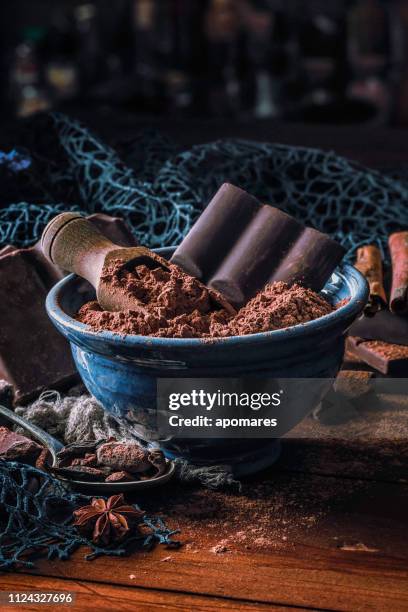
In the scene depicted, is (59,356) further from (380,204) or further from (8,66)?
(8,66)

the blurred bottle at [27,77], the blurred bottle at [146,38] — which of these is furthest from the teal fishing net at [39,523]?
the blurred bottle at [27,77]

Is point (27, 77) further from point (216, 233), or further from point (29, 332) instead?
point (216, 233)

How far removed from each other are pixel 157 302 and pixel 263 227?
0.20 m

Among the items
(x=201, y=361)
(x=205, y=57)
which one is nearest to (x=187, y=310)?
(x=201, y=361)

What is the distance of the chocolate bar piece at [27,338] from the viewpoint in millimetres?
1224

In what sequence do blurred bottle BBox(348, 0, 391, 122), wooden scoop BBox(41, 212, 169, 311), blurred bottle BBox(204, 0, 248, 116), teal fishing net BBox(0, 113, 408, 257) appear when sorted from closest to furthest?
wooden scoop BBox(41, 212, 169, 311) → teal fishing net BBox(0, 113, 408, 257) → blurred bottle BBox(348, 0, 391, 122) → blurred bottle BBox(204, 0, 248, 116)

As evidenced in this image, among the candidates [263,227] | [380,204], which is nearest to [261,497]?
[263,227]

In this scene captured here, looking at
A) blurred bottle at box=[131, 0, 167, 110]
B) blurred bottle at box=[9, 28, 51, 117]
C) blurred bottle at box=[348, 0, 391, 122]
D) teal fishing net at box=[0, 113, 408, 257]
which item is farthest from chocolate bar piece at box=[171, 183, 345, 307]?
blurred bottle at box=[9, 28, 51, 117]

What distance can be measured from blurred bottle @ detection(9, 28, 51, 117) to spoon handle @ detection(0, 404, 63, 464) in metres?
4.03

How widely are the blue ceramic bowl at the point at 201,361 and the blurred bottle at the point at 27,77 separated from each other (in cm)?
415

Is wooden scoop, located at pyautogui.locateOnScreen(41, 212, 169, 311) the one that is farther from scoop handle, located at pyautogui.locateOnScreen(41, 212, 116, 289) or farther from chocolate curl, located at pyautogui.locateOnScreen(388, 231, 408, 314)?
chocolate curl, located at pyautogui.locateOnScreen(388, 231, 408, 314)

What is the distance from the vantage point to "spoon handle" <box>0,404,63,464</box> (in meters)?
1.06

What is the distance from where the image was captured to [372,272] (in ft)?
4.58

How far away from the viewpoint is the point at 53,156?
1.79 m
